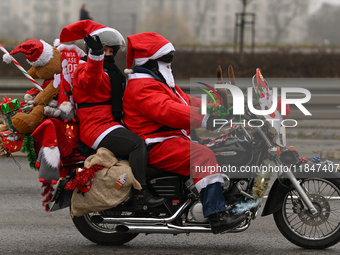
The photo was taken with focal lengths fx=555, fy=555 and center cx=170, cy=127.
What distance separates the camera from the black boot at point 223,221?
436 centimetres

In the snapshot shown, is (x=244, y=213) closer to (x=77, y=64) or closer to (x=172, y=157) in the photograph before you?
(x=172, y=157)

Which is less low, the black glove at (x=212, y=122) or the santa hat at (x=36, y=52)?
the santa hat at (x=36, y=52)

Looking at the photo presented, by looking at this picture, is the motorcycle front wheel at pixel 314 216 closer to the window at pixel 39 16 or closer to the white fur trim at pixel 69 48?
the white fur trim at pixel 69 48

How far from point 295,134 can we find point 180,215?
7.15 meters

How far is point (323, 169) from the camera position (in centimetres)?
455

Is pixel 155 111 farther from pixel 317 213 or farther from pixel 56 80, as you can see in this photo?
pixel 317 213

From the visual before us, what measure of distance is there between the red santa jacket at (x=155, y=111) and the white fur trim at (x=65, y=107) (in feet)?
1.46

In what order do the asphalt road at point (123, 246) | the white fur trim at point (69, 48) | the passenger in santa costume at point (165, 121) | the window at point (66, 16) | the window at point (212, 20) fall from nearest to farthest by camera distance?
1. the passenger in santa costume at point (165, 121)
2. the asphalt road at point (123, 246)
3. the white fur trim at point (69, 48)
4. the window at point (66, 16)
5. the window at point (212, 20)

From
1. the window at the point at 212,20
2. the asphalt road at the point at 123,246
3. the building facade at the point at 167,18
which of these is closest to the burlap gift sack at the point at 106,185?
the asphalt road at the point at 123,246

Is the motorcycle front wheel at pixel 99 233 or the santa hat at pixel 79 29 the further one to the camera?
the motorcycle front wheel at pixel 99 233

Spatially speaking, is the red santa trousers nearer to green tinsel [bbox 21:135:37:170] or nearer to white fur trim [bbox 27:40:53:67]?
green tinsel [bbox 21:135:37:170]

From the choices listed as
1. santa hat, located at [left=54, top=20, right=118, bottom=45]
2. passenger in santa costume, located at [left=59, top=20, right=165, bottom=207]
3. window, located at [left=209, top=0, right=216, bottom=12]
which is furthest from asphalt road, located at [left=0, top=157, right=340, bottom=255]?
window, located at [left=209, top=0, right=216, bottom=12]

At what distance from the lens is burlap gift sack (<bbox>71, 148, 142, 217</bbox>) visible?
14.3ft

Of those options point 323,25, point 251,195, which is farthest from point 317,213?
point 323,25
